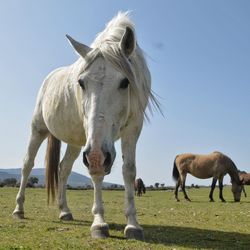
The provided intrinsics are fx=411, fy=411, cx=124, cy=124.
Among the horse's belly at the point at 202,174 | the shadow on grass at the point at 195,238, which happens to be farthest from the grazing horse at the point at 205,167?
the shadow on grass at the point at 195,238

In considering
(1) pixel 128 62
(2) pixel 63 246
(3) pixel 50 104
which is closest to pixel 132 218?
(2) pixel 63 246

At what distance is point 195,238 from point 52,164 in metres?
3.89

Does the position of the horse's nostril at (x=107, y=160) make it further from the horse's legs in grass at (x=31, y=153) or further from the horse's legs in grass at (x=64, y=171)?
the horse's legs in grass at (x=31, y=153)

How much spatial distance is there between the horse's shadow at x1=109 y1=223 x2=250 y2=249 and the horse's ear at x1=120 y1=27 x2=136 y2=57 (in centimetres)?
237

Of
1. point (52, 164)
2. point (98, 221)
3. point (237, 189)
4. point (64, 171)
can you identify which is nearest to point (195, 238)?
point (98, 221)

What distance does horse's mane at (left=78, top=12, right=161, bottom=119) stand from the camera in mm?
4965

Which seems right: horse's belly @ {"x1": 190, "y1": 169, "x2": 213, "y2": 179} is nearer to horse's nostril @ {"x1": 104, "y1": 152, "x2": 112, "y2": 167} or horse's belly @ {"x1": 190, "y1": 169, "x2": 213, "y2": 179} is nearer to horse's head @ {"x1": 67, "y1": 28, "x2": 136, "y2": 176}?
horse's head @ {"x1": 67, "y1": 28, "x2": 136, "y2": 176}

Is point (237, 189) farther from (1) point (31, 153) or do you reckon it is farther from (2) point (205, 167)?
(1) point (31, 153)

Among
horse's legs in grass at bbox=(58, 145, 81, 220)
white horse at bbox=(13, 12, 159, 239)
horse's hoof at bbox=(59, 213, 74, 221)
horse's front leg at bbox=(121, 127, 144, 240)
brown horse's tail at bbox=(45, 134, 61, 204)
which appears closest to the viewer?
white horse at bbox=(13, 12, 159, 239)

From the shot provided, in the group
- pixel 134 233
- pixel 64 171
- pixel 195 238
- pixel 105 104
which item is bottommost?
pixel 195 238

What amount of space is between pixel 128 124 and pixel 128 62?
96 centimetres

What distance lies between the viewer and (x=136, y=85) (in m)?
5.05

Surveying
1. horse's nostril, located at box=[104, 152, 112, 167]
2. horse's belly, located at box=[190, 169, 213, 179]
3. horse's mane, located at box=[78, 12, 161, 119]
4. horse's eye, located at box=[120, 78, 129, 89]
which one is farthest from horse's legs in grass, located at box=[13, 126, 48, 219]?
horse's belly, located at box=[190, 169, 213, 179]

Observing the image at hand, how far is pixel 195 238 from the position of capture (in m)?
5.64
